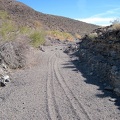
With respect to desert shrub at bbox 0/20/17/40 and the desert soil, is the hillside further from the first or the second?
the desert soil

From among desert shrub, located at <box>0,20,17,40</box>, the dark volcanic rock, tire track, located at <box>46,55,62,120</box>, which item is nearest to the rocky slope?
tire track, located at <box>46,55,62,120</box>

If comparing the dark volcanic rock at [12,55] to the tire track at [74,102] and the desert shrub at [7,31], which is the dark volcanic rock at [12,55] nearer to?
the desert shrub at [7,31]

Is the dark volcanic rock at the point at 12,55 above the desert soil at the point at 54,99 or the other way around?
above

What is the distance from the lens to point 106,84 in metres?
12.9

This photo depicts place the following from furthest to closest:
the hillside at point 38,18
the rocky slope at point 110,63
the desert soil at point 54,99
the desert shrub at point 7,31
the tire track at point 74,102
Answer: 1. the hillside at point 38,18
2. the desert shrub at point 7,31
3. the rocky slope at point 110,63
4. the desert soil at point 54,99
5. the tire track at point 74,102

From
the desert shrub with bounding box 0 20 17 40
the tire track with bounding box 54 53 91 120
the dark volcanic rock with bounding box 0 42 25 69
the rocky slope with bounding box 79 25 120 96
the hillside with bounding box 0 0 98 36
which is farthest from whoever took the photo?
the hillside with bounding box 0 0 98 36

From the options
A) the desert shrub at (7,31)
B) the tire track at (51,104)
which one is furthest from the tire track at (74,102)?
the desert shrub at (7,31)

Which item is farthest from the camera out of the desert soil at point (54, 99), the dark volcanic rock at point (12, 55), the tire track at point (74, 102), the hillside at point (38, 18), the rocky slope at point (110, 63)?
the hillside at point (38, 18)

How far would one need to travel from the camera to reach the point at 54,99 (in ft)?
35.0

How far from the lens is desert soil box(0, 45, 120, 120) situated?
9.04 metres

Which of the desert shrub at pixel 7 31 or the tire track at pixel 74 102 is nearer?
the tire track at pixel 74 102

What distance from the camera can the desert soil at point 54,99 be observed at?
9.04 m

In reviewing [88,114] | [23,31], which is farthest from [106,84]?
[23,31]

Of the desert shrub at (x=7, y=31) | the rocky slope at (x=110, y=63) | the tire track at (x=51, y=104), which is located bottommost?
the tire track at (x=51, y=104)
